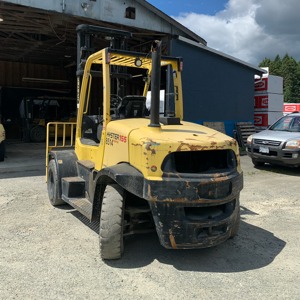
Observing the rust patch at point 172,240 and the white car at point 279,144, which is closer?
the rust patch at point 172,240

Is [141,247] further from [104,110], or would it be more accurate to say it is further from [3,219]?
[3,219]

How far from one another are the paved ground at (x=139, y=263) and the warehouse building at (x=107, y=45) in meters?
3.17

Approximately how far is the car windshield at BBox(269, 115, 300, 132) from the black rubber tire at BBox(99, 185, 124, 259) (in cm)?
825

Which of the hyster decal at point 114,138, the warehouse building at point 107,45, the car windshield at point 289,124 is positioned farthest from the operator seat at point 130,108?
the car windshield at point 289,124

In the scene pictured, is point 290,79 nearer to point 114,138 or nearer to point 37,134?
point 37,134

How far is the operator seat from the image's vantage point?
5184mm

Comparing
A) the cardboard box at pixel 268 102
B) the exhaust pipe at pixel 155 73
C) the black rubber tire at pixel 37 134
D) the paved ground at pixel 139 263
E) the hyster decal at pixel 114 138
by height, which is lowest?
the paved ground at pixel 139 263

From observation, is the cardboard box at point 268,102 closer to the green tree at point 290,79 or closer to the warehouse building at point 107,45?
the warehouse building at point 107,45

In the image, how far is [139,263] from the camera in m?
4.33

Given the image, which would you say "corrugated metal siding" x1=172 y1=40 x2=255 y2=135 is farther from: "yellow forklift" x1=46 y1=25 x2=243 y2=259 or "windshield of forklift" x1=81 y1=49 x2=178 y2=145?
"yellow forklift" x1=46 y1=25 x2=243 y2=259

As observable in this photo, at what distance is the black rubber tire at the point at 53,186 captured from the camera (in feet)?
20.1

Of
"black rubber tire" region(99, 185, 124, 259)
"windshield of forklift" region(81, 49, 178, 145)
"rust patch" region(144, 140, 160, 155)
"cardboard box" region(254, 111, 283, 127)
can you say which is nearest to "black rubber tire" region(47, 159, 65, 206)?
"windshield of forklift" region(81, 49, 178, 145)

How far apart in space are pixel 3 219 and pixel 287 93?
93.9 meters

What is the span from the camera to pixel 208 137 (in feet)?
14.2
